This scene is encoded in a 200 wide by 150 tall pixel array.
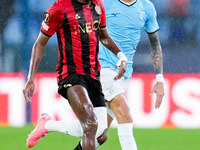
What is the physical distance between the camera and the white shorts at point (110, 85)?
5.09 meters

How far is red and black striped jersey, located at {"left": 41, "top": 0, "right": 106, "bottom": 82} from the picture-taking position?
171 inches

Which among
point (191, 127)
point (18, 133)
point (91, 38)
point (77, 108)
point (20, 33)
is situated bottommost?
point (191, 127)

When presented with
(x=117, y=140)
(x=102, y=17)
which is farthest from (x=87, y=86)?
(x=117, y=140)

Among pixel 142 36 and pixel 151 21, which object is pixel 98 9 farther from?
pixel 142 36

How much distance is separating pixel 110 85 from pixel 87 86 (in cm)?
69

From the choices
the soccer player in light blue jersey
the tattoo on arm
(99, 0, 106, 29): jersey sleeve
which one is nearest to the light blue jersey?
the soccer player in light blue jersey

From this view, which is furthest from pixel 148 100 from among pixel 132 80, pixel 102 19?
pixel 102 19

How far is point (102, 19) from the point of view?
15.4 feet

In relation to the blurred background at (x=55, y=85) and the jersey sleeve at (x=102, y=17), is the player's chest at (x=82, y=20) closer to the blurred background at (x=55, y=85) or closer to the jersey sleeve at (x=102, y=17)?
the jersey sleeve at (x=102, y=17)

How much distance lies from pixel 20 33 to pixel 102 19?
15.7ft

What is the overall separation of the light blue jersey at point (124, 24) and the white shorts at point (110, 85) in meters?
0.08

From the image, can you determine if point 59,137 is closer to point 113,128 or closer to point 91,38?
point 113,128

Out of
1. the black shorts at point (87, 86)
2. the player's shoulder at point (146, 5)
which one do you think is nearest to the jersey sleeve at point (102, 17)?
the black shorts at point (87, 86)

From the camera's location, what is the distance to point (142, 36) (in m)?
9.73
